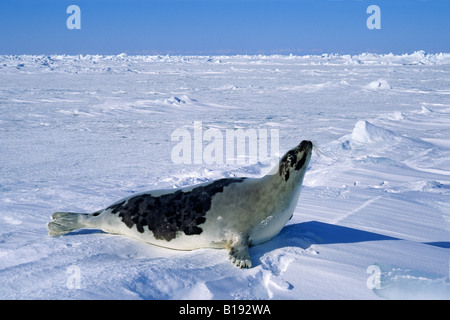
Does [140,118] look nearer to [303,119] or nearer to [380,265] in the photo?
[303,119]

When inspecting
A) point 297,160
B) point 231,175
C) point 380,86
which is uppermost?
point 380,86

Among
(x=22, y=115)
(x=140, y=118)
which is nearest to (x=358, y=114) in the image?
(x=140, y=118)

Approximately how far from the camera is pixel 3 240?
2664mm

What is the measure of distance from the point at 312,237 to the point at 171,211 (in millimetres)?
847

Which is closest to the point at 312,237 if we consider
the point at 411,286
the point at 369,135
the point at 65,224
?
the point at 411,286

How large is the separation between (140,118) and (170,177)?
5885 millimetres

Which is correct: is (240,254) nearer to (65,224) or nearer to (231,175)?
(65,224)

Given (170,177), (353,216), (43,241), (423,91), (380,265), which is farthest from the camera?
(423,91)

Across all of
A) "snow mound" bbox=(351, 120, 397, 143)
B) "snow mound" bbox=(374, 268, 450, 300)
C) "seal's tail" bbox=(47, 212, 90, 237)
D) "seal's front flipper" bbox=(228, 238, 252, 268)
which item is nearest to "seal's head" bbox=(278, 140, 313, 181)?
"seal's front flipper" bbox=(228, 238, 252, 268)

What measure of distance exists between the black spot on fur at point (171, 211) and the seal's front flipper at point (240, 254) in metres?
0.23

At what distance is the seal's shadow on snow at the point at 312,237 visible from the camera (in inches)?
91.7

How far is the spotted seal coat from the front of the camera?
2.29 m

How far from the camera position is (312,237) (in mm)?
2488

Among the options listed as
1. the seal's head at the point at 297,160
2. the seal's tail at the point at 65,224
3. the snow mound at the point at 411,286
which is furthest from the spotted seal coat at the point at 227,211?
the snow mound at the point at 411,286
